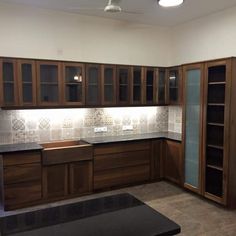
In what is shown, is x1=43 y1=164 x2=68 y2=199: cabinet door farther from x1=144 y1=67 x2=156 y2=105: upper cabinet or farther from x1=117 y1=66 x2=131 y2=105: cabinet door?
x1=144 y1=67 x2=156 y2=105: upper cabinet

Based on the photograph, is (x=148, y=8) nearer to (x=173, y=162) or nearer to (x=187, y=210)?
(x=173, y=162)

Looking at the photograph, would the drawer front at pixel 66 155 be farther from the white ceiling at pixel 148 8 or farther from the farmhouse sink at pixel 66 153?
the white ceiling at pixel 148 8

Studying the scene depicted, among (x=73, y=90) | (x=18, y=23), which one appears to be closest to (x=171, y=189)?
(x=73, y=90)

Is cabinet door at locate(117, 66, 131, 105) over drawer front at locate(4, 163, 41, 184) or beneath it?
over

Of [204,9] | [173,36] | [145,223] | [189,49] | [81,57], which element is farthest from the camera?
[173,36]

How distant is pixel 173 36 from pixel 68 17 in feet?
6.94

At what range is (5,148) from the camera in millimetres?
3557

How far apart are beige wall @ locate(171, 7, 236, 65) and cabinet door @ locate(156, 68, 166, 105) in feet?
1.44

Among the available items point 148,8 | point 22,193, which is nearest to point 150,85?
point 148,8

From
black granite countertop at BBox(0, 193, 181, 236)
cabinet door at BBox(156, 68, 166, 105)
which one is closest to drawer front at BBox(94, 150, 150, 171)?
cabinet door at BBox(156, 68, 166, 105)

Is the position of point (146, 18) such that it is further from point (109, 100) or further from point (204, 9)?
point (109, 100)

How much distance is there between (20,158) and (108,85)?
5.90 ft

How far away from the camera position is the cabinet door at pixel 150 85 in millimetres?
4586

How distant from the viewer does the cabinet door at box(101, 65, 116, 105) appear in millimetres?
4195
